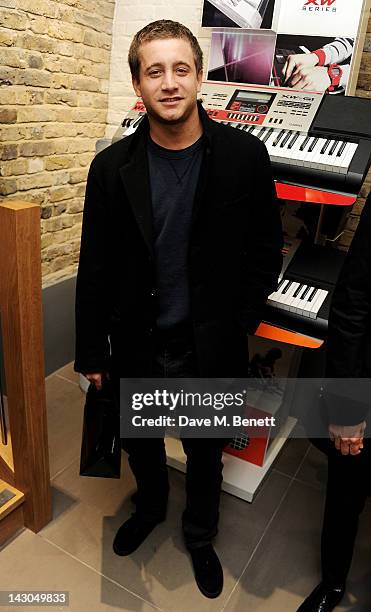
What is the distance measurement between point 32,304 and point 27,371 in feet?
0.76

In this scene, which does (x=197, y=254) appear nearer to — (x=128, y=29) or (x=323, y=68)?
(x=323, y=68)


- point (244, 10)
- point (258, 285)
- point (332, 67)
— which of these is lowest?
point (258, 285)

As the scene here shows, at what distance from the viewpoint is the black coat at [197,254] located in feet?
4.55

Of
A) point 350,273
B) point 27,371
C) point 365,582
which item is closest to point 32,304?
point 27,371

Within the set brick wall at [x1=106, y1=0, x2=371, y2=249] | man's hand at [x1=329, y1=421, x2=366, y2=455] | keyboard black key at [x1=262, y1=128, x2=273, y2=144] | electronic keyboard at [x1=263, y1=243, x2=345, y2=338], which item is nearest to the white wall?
brick wall at [x1=106, y1=0, x2=371, y2=249]

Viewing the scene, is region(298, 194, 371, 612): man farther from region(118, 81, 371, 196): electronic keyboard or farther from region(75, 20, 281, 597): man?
region(118, 81, 371, 196): electronic keyboard

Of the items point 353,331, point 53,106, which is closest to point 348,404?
point 353,331

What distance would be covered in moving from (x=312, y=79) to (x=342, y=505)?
5.40 feet

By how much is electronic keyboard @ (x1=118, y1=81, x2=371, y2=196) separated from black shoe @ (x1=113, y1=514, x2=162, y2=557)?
1340 millimetres

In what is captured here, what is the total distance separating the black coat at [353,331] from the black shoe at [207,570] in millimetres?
779

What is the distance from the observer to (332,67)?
2.09m

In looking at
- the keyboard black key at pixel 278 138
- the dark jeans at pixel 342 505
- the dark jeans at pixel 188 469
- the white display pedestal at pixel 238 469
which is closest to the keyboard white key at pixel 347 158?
the keyboard black key at pixel 278 138

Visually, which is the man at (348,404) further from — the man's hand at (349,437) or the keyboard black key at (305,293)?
the keyboard black key at (305,293)

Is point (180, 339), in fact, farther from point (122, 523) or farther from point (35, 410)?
point (122, 523)
